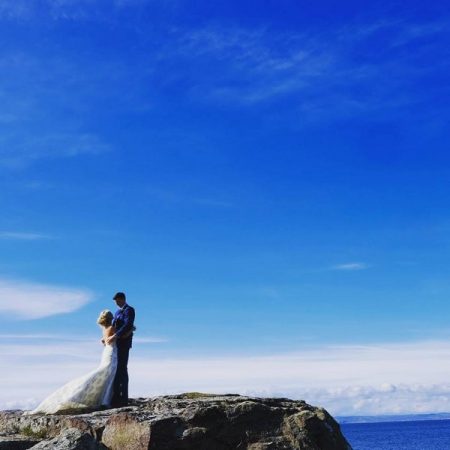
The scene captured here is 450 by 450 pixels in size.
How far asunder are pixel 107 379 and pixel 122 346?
1211 mm

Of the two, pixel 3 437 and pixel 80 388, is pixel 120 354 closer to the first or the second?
pixel 80 388

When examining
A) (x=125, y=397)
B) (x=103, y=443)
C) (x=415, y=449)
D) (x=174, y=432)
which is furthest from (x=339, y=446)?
(x=415, y=449)

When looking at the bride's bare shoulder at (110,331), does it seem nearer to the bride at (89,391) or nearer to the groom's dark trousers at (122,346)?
the bride at (89,391)

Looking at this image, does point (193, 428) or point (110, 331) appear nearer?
point (193, 428)

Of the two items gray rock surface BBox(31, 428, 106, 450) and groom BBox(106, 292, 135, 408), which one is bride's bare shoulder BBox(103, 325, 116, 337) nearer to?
groom BBox(106, 292, 135, 408)

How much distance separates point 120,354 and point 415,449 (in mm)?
157697

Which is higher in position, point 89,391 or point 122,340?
point 122,340

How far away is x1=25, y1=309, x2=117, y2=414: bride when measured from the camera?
59.5 feet

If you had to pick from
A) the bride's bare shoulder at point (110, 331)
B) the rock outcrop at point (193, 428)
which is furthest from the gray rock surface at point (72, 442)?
the bride's bare shoulder at point (110, 331)

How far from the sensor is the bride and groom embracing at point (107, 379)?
18.3 metres

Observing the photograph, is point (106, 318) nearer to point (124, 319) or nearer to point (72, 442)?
point (124, 319)

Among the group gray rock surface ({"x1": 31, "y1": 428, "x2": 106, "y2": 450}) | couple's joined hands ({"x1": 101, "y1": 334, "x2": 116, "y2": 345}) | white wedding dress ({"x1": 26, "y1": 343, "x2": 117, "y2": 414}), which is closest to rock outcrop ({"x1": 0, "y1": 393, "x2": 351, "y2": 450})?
gray rock surface ({"x1": 31, "y1": 428, "x2": 106, "y2": 450})

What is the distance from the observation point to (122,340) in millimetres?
19922

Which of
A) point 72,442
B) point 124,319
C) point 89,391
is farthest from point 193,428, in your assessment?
point 124,319
